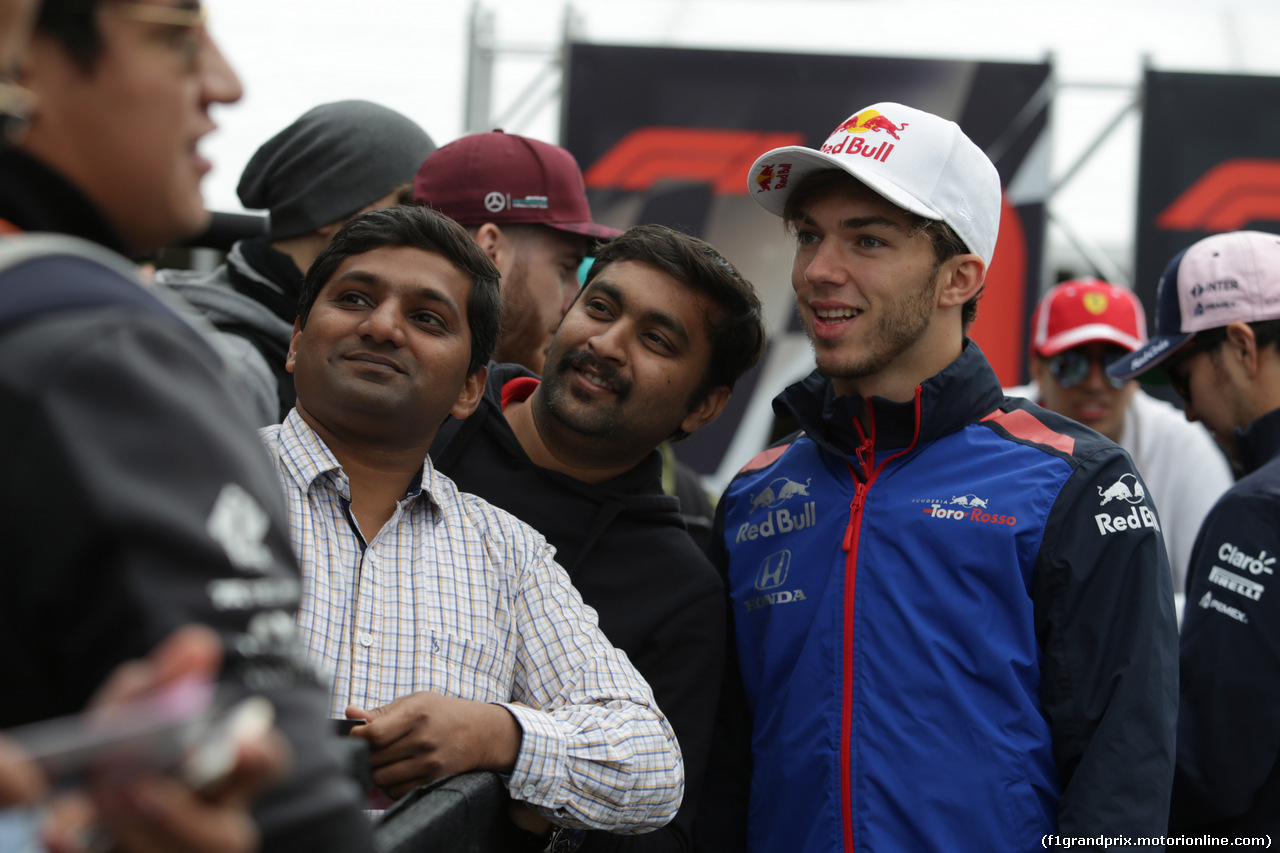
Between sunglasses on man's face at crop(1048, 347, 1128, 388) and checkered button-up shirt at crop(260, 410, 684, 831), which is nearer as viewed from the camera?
checkered button-up shirt at crop(260, 410, 684, 831)

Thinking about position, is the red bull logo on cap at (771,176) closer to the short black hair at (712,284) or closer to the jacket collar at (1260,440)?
the short black hair at (712,284)

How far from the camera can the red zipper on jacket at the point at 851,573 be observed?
209 cm

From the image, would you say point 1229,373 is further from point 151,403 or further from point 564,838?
point 151,403

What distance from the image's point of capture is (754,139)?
5.51 m

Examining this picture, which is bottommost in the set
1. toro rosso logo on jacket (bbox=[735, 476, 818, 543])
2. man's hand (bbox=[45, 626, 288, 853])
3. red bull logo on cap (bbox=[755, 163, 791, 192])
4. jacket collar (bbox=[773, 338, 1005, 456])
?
toro rosso logo on jacket (bbox=[735, 476, 818, 543])

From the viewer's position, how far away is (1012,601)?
6.90 ft

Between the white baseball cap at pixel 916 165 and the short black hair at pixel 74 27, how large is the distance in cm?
164

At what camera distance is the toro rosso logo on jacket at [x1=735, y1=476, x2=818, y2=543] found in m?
2.38

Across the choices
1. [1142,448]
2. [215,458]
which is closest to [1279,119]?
[1142,448]

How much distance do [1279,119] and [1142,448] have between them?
80.0 inches

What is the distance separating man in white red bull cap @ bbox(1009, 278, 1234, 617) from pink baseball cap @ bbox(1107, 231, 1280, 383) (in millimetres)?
1103

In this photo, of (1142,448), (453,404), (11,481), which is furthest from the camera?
(1142,448)

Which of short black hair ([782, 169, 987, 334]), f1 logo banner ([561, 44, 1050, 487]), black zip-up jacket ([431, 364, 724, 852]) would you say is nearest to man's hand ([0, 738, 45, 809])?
black zip-up jacket ([431, 364, 724, 852])

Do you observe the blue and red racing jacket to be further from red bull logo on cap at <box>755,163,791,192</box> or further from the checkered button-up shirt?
red bull logo on cap at <box>755,163,791,192</box>
